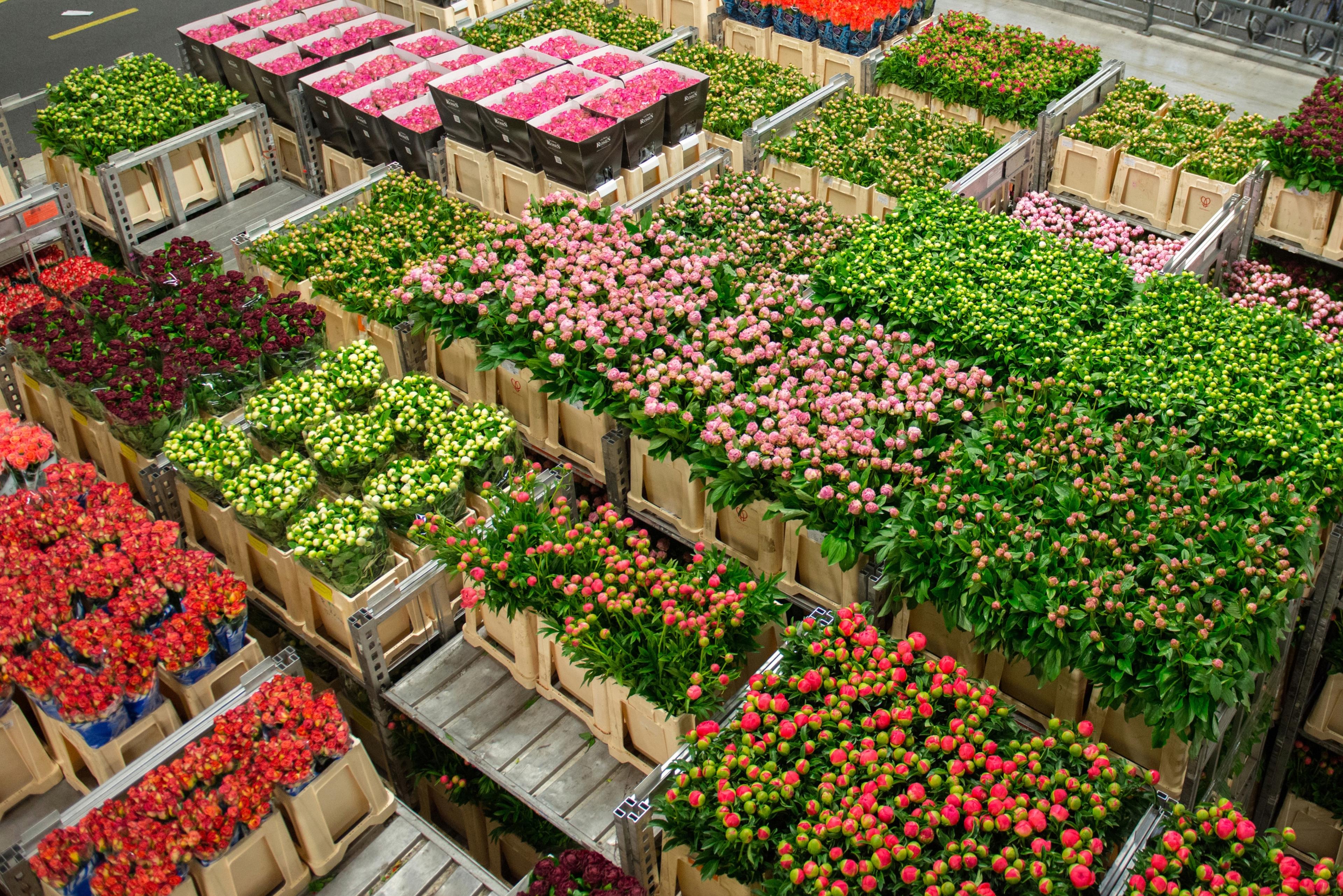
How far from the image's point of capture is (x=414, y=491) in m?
5.16

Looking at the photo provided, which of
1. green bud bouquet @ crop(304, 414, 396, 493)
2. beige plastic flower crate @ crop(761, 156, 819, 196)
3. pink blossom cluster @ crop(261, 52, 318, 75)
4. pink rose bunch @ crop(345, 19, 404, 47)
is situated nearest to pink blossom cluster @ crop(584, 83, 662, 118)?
beige plastic flower crate @ crop(761, 156, 819, 196)

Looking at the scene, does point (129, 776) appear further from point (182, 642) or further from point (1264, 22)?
point (1264, 22)

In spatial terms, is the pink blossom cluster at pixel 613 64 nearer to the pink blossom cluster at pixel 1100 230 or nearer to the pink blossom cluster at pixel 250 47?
the pink blossom cluster at pixel 250 47

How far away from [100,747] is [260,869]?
83 centimetres

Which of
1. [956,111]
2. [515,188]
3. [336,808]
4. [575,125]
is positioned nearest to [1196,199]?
[956,111]

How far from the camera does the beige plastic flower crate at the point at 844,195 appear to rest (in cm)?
755

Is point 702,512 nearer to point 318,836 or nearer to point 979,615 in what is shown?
point 979,615

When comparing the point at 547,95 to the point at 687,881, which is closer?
the point at 687,881

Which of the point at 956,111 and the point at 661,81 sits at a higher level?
the point at 661,81

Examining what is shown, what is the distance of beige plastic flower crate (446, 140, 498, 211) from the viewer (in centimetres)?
789

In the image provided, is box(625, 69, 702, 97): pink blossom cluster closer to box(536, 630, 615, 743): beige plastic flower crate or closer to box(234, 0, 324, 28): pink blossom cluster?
box(234, 0, 324, 28): pink blossom cluster

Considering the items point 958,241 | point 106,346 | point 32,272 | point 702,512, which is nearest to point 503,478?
point 702,512

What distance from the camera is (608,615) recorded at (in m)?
4.48

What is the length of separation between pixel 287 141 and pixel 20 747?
549cm
